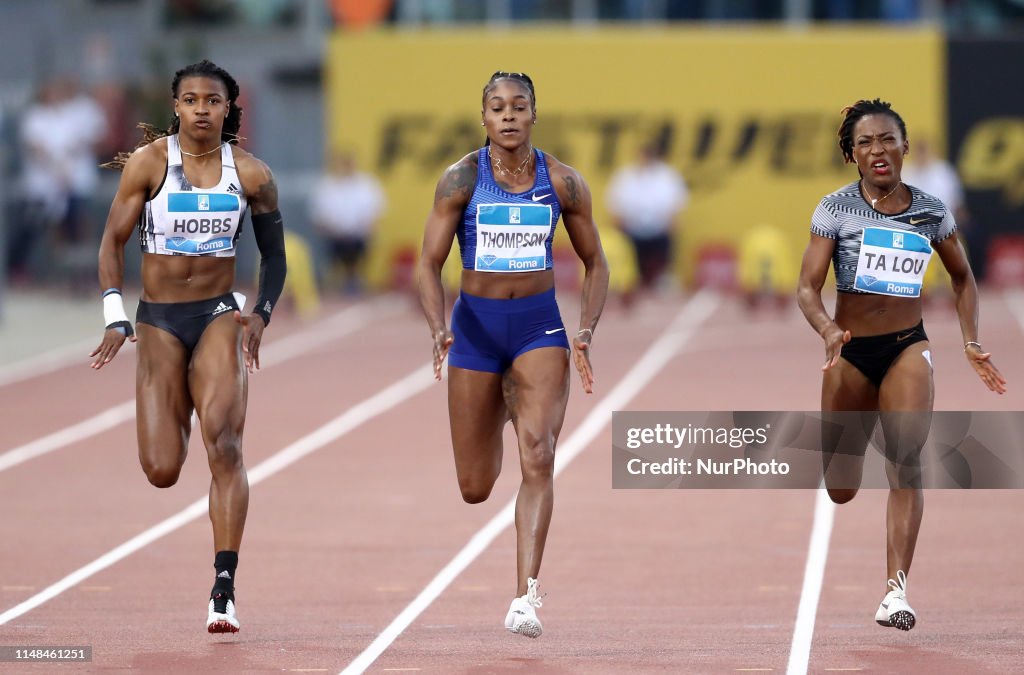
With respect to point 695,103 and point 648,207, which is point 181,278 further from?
point 695,103

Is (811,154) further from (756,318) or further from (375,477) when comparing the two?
(375,477)

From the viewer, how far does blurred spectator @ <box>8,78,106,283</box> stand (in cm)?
2567

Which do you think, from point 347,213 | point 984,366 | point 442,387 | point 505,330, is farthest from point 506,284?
point 347,213

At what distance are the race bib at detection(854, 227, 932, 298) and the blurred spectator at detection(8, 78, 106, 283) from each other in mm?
17879

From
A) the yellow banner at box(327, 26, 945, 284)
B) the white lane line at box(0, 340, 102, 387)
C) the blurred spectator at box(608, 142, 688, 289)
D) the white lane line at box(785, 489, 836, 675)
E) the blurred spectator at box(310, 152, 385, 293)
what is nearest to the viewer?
the white lane line at box(785, 489, 836, 675)

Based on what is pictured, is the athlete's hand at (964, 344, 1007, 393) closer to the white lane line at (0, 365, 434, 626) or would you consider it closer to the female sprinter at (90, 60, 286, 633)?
the female sprinter at (90, 60, 286, 633)

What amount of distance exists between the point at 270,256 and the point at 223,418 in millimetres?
791

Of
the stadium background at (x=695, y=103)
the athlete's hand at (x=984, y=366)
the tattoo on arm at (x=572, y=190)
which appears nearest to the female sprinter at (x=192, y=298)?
the tattoo on arm at (x=572, y=190)

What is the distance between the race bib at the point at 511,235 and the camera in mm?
8297

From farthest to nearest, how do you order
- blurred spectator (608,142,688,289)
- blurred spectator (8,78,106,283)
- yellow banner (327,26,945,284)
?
yellow banner (327,26,945,284) → blurred spectator (8,78,106,283) → blurred spectator (608,142,688,289)

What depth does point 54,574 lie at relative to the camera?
32.4 feet

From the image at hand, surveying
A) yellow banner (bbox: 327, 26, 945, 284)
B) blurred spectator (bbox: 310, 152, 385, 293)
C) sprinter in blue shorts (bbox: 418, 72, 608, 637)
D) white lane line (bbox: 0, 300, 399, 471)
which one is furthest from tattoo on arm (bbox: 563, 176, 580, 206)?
yellow banner (bbox: 327, 26, 945, 284)

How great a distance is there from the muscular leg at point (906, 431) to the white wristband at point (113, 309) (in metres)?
3.21

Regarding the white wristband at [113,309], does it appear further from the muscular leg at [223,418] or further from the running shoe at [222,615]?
the running shoe at [222,615]
